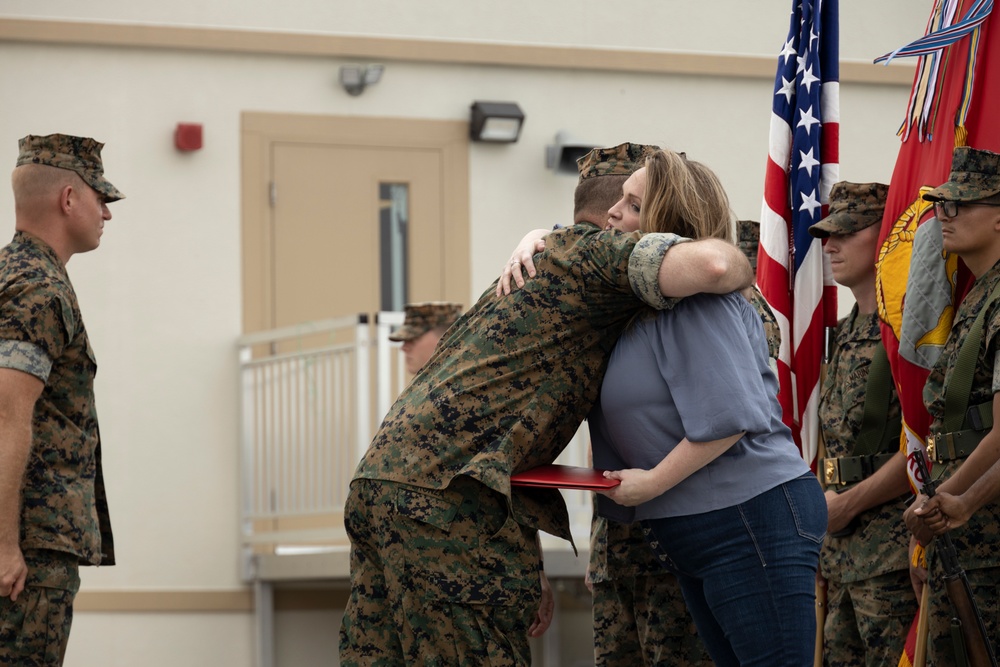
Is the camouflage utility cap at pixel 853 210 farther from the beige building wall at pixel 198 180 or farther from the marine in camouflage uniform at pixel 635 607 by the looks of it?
the beige building wall at pixel 198 180

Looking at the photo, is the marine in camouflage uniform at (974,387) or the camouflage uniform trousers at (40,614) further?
the marine in camouflage uniform at (974,387)

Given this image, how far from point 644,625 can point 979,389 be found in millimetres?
1244

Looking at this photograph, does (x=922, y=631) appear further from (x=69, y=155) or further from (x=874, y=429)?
(x=69, y=155)

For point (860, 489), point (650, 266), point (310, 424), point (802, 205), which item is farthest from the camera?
point (310, 424)

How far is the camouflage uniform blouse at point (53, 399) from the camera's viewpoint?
3965mm

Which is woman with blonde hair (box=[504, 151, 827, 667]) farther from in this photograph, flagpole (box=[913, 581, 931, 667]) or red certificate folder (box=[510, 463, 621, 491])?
flagpole (box=[913, 581, 931, 667])

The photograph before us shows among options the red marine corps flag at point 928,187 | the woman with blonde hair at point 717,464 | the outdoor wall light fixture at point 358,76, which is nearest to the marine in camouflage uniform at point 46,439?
the woman with blonde hair at point 717,464

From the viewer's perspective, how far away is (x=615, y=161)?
383 cm

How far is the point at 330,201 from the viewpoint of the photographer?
940 centimetres

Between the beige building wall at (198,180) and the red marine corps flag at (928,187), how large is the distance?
190 inches

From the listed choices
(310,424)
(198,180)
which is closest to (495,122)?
(198,180)

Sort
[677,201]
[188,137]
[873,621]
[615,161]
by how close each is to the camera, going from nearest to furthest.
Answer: [677,201]
[615,161]
[873,621]
[188,137]

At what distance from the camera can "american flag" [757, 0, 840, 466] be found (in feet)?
17.7

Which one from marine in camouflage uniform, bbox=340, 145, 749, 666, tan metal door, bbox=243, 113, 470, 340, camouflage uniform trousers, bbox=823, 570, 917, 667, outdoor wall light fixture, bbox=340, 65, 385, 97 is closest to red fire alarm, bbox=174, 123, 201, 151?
tan metal door, bbox=243, 113, 470, 340
